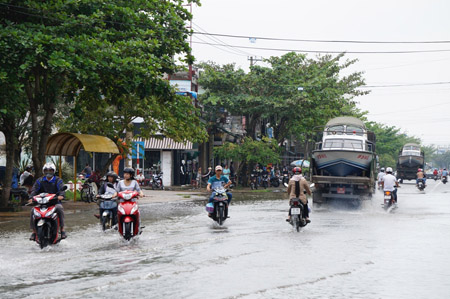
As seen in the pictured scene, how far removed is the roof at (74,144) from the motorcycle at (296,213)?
34.5 feet

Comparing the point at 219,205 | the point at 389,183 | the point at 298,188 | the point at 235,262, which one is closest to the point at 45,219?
the point at 235,262

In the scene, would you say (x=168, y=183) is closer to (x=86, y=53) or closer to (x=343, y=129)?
(x=343, y=129)

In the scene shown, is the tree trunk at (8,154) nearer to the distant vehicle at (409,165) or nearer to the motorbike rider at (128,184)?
the motorbike rider at (128,184)

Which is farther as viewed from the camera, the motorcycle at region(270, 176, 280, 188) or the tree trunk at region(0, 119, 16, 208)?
the motorcycle at region(270, 176, 280, 188)

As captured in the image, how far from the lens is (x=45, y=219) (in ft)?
41.6

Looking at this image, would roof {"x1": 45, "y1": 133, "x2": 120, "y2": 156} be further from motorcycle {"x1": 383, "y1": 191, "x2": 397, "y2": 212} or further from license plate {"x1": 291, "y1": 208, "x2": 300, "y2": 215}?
motorcycle {"x1": 383, "y1": 191, "x2": 397, "y2": 212}

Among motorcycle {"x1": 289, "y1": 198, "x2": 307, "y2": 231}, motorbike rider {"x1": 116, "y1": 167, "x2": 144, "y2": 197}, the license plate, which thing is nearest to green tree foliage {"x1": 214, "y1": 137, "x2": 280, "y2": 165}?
motorcycle {"x1": 289, "y1": 198, "x2": 307, "y2": 231}

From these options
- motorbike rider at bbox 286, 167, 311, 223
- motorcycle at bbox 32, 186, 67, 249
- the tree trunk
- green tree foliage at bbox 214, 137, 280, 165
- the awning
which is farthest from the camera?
the awning

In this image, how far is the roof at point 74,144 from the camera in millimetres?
24750

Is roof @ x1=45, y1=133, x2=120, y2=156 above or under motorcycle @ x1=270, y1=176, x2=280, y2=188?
above

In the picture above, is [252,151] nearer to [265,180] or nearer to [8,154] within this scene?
[265,180]

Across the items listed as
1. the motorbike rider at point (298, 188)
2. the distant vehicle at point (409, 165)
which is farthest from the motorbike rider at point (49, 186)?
the distant vehicle at point (409, 165)

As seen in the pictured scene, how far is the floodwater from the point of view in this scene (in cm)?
854

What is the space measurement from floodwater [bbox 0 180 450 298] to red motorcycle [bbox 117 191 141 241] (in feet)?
0.91
